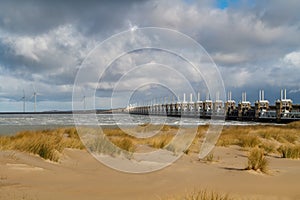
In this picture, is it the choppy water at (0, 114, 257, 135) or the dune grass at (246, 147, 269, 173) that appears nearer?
the dune grass at (246, 147, 269, 173)

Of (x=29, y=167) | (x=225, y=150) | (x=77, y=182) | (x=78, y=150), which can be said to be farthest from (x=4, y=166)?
(x=225, y=150)

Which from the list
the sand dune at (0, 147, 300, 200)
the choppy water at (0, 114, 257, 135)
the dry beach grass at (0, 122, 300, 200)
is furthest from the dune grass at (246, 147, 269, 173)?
the choppy water at (0, 114, 257, 135)

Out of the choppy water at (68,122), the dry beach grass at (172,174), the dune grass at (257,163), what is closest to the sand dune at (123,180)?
the dry beach grass at (172,174)

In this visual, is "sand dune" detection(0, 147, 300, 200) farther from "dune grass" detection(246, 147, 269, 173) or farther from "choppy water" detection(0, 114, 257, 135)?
"choppy water" detection(0, 114, 257, 135)

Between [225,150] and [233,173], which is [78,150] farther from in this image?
[225,150]

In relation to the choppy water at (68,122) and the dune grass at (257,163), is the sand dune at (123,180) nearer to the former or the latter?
the dune grass at (257,163)

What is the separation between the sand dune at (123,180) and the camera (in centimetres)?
647

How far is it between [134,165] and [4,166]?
3.48 meters

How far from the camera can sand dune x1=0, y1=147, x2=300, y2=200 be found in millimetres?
6469

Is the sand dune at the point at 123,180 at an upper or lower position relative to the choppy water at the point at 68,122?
upper

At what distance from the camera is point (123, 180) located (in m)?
8.09

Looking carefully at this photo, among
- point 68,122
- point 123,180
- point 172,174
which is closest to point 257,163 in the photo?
point 172,174

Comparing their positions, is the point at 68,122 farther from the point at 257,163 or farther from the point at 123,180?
the point at 123,180

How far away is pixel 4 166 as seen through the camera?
809 cm
